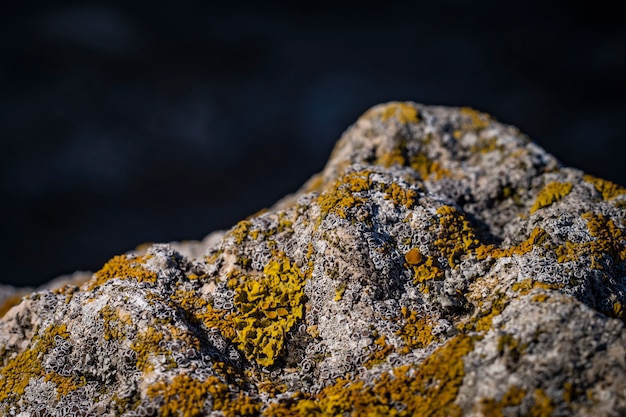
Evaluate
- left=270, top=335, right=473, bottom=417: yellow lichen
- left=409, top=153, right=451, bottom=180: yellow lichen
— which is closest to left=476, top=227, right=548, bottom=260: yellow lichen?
left=270, top=335, right=473, bottom=417: yellow lichen

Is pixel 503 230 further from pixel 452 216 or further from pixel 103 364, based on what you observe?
pixel 103 364

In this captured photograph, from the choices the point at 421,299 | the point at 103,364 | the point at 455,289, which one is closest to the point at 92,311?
the point at 103,364

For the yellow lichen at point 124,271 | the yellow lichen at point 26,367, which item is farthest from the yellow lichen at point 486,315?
the yellow lichen at point 26,367

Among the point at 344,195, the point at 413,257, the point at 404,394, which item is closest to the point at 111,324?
the point at 344,195

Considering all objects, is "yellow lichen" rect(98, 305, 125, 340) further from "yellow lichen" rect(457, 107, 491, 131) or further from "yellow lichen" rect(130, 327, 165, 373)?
"yellow lichen" rect(457, 107, 491, 131)

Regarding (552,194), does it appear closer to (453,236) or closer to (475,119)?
(453,236)
